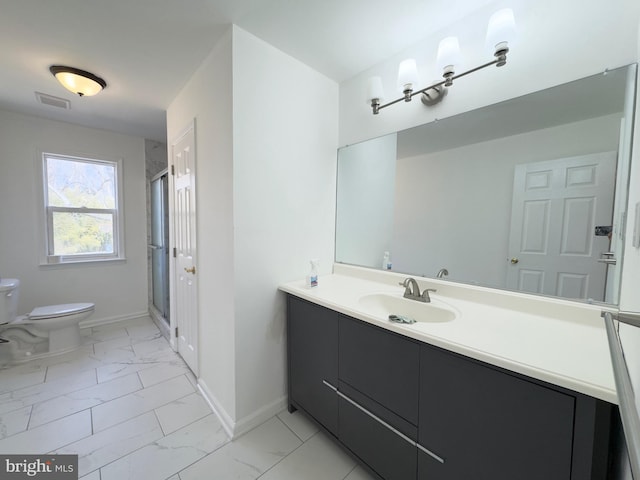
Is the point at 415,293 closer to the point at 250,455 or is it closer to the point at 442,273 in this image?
the point at 442,273

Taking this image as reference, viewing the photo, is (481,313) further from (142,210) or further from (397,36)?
(142,210)

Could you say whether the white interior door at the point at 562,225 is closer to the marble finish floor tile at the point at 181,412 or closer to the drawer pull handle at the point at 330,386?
A: the drawer pull handle at the point at 330,386

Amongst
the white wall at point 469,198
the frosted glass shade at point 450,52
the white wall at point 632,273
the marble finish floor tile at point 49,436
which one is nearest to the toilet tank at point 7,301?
the marble finish floor tile at point 49,436

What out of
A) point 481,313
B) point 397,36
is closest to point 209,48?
point 397,36

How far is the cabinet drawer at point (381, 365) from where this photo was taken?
1036 millimetres

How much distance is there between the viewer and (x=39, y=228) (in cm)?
269

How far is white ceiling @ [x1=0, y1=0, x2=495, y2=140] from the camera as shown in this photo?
1.29 m

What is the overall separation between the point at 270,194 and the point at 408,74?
1.04 m

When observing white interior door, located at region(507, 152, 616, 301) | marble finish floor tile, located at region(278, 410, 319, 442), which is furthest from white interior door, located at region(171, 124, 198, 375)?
white interior door, located at region(507, 152, 616, 301)

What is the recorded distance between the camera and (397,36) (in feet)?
4.88

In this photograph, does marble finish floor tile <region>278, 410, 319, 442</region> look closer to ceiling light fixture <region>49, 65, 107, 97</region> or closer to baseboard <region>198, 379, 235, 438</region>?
baseboard <region>198, 379, 235, 438</region>

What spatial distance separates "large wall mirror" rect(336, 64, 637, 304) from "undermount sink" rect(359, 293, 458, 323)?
252mm

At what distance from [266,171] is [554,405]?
1.57 meters

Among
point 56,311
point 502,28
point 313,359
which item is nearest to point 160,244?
point 56,311
